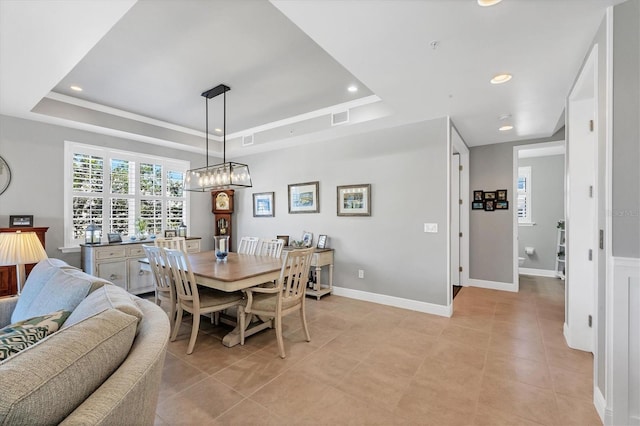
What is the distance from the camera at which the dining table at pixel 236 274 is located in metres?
2.50

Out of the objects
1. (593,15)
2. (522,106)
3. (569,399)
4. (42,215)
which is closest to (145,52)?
(42,215)

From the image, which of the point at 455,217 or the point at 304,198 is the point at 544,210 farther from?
the point at 304,198

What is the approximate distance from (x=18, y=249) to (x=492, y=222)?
6.00 m

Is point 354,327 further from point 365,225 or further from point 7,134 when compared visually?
point 7,134

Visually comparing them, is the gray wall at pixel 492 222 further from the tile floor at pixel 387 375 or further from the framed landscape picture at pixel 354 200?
the framed landscape picture at pixel 354 200

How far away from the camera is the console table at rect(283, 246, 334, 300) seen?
14.0 ft

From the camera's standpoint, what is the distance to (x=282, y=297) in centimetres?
270

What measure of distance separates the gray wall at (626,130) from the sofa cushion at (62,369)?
2.60 m

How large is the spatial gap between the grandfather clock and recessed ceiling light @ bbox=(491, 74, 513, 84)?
4743mm

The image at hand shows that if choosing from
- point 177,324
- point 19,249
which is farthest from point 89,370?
point 177,324

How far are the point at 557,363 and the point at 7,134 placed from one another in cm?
649

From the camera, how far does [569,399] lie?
200cm

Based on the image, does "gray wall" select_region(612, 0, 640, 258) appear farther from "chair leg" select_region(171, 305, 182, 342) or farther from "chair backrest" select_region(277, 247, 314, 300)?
"chair leg" select_region(171, 305, 182, 342)

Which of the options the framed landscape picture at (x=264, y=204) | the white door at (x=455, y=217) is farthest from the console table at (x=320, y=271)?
the white door at (x=455, y=217)
